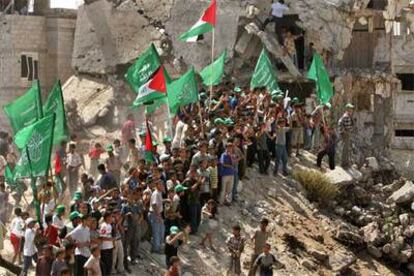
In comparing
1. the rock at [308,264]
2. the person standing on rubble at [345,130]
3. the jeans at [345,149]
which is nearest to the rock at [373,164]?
the jeans at [345,149]

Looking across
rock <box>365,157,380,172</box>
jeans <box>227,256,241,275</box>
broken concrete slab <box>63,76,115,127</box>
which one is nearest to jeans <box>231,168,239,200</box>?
jeans <box>227,256,241,275</box>

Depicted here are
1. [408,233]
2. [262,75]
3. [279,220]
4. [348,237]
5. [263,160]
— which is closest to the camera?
[279,220]

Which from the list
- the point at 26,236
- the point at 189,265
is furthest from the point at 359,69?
the point at 26,236

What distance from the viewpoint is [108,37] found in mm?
34562

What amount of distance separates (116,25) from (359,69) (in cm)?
765

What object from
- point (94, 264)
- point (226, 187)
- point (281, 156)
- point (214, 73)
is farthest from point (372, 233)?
point (94, 264)

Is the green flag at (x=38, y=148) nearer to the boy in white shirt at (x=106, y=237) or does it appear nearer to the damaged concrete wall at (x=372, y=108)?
the boy in white shirt at (x=106, y=237)

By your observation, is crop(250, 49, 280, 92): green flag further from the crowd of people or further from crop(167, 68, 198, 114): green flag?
crop(167, 68, 198, 114): green flag

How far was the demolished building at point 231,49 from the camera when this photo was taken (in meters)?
32.5

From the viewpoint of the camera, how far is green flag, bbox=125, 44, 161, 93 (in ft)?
78.4

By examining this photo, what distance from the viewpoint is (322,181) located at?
26.6 metres

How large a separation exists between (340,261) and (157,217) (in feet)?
17.7

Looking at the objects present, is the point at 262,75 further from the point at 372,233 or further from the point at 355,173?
the point at 372,233

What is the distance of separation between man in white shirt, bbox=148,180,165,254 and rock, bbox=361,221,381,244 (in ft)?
21.6
